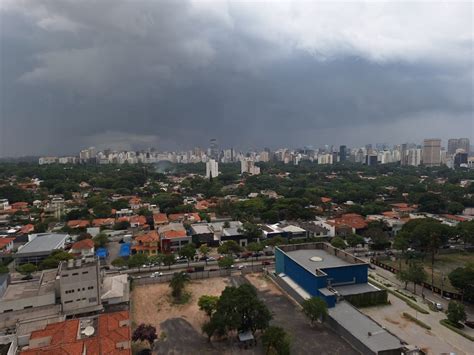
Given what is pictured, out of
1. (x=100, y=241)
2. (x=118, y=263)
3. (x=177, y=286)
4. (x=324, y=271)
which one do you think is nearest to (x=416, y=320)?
(x=324, y=271)

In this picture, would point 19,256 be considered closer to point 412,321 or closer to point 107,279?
point 107,279

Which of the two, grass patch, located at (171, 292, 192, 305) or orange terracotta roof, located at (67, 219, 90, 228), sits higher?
orange terracotta roof, located at (67, 219, 90, 228)

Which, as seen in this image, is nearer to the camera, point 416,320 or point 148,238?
point 416,320

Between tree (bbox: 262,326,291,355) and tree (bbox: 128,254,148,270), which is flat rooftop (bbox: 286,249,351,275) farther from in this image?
tree (bbox: 128,254,148,270)

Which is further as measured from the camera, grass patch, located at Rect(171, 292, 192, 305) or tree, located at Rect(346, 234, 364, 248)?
tree, located at Rect(346, 234, 364, 248)

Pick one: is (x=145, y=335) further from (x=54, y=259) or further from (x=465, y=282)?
(x=465, y=282)

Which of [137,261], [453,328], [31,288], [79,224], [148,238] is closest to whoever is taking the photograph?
[453,328]

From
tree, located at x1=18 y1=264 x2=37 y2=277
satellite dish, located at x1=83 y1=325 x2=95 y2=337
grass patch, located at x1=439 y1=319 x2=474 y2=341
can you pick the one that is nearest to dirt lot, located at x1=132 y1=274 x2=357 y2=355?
satellite dish, located at x1=83 y1=325 x2=95 y2=337
